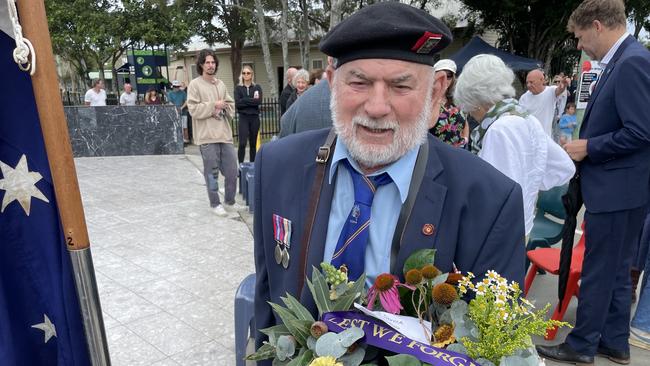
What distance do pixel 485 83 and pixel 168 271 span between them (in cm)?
329

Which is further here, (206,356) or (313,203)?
(206,356)

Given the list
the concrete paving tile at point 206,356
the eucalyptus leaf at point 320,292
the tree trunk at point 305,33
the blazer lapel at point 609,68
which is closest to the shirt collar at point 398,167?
the eucalyptus leaf at point 320,292

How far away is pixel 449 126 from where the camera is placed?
359 cm

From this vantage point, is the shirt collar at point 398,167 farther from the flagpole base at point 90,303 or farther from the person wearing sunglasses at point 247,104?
the person wearing sunglasses at point 247,104

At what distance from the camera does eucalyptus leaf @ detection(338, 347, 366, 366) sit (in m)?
0.96

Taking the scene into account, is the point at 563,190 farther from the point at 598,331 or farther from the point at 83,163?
the point at 83,163

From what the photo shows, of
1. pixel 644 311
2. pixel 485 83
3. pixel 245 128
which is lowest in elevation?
pixel 644 311

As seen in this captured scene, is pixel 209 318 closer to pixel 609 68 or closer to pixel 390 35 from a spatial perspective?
pixel 390 35

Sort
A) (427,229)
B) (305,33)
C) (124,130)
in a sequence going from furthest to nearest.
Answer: (305,33) < (124,130) < (427,229)

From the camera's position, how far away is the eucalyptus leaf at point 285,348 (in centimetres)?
103

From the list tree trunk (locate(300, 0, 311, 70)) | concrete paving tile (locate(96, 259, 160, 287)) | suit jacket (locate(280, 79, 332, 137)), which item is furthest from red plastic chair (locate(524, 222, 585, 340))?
tree trunk (locate(300, 0, 311, 70))

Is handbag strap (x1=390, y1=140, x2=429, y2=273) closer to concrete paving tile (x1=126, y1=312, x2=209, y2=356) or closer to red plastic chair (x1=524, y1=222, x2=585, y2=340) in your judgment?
red plastic chair (x1=524, y1=222, x2=585, y2=340)

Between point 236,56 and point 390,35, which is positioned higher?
point 236,56

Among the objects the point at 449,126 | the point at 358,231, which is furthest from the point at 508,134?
the point at 358,231
